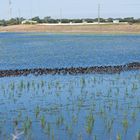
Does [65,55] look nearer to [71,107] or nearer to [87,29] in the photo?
[71,107]

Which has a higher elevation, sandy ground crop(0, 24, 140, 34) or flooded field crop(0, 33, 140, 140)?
flooded field crop(0, 33, 140, 140)

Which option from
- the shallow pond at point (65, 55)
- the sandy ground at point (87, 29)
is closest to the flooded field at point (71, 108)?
the shallow pond at point (65, 55)

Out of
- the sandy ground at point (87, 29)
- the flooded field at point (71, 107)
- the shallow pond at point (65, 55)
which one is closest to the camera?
the flooded field at point (71, 107)

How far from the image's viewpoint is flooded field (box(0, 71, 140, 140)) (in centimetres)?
1553

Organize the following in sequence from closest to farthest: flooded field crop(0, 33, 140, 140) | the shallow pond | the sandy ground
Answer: flooded field crop(0, 33, 140, 140)
the shallow pond
the sandy ground

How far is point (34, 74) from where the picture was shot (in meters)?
33.2

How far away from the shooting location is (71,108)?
64.9 ft

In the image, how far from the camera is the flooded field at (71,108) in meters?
15.5

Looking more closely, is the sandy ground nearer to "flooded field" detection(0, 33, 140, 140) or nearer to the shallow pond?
the shallow pond

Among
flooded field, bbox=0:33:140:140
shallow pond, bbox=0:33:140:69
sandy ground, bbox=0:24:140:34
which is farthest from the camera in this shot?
sandy ground, bbox=0:24:140:34

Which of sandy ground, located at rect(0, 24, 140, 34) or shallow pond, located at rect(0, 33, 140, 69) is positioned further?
sandy ground, located at rect(0, 24, 140, 34)

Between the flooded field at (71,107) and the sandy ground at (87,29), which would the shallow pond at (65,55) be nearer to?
the flooded field at (71,107)

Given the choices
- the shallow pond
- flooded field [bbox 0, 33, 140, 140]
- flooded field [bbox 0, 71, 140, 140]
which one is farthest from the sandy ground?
flooded field [bbox 0, 71, 140, 140]

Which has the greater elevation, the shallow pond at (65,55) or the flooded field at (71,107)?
the flooded field at (71,107)
